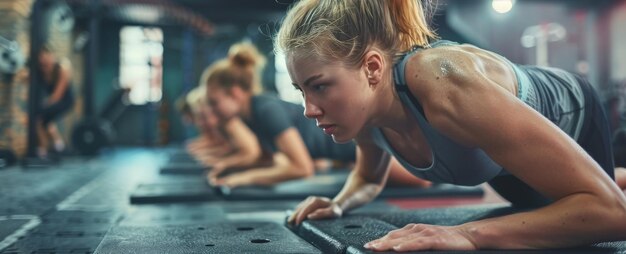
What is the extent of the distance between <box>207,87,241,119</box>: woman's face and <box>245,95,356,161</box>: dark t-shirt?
0.09 metres

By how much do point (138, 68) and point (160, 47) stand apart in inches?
21.0

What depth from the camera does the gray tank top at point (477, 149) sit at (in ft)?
3.78

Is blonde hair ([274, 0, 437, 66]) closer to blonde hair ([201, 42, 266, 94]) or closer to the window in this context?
blonde hair ([201, 42, 266, 94])

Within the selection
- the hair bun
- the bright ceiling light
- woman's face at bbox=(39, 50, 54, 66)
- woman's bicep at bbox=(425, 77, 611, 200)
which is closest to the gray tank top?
woman's bicep at bbox=(425, 77, 611, 200)

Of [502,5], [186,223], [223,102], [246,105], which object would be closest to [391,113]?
[186,223]

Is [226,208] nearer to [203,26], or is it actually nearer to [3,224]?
[3,224]

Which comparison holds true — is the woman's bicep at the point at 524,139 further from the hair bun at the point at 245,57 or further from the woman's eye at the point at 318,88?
the hair bun at the point at 245,57

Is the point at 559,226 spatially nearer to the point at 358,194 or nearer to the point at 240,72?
the point at 358,194

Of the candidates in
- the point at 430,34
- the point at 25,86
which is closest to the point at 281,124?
the point at 430,34

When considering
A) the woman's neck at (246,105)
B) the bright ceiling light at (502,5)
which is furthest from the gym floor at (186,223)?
the bright ceiling light at (502,5)

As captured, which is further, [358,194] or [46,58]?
[46,58]

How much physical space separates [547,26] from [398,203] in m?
9.94

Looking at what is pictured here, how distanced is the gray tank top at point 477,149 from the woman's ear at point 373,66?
3 centimetres

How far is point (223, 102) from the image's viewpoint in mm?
2895
